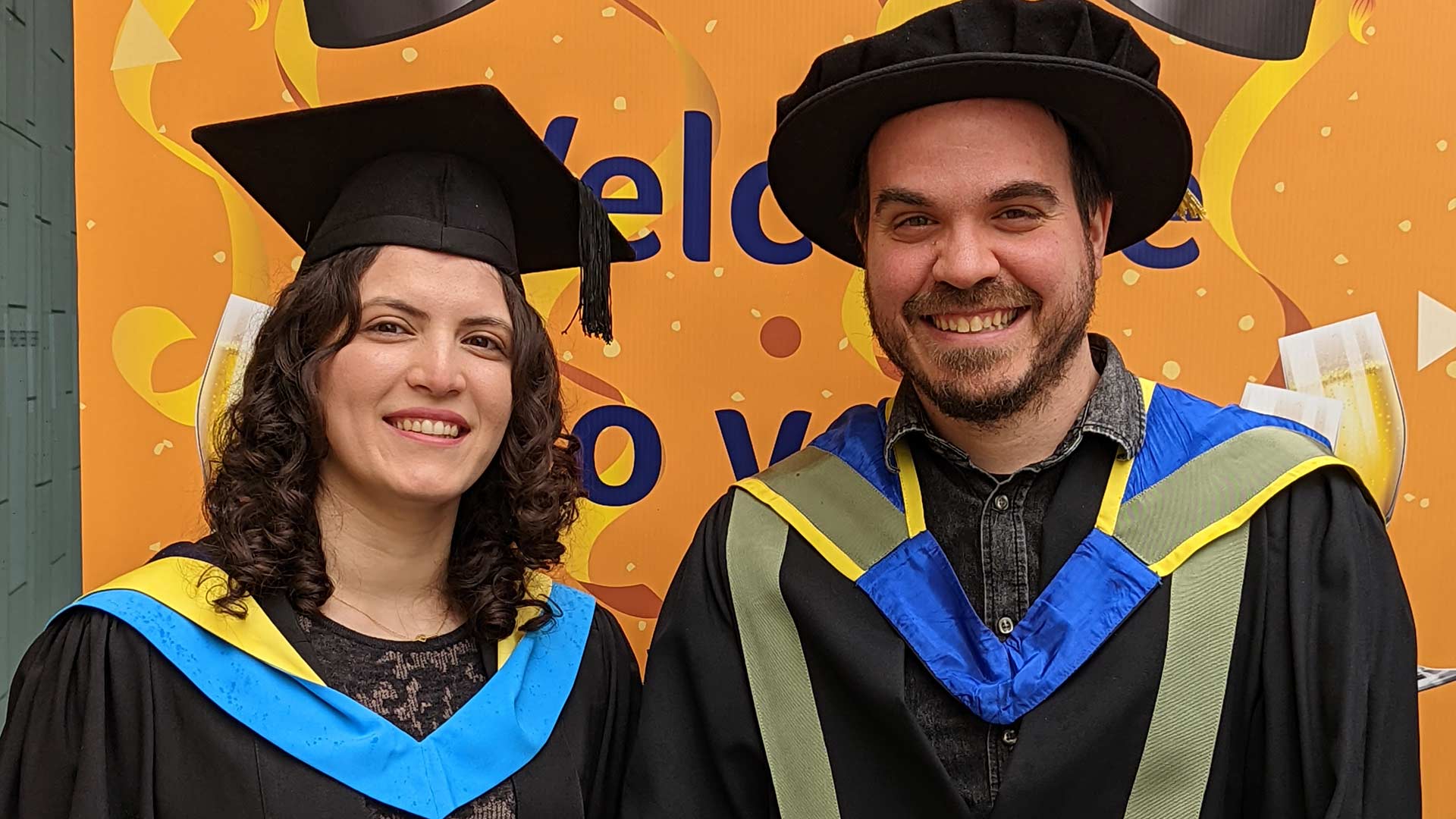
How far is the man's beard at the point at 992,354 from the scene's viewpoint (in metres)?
2.07

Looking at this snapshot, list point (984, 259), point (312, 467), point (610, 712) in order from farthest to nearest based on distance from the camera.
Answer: point (610, 712)
point (312, 467)
point (984, 259)

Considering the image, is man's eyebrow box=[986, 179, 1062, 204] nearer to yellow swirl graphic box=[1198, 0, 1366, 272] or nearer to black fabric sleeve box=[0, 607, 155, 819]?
yellow swirl graphic box=[1198, 0, 1366, 272]

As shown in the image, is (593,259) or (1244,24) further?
(1244,24)

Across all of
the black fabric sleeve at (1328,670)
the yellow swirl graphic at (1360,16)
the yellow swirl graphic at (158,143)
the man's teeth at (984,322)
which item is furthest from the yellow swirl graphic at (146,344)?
the yellow swirl graphic at (1360,16)

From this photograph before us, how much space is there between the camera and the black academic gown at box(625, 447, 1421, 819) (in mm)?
1906

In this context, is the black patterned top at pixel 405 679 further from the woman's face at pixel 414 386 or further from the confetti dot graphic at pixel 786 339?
the confetti dot graphic at pixel 786 339

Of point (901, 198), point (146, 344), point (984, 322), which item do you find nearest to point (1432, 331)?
→ point (984, 322)

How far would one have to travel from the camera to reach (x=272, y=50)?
2.88 m

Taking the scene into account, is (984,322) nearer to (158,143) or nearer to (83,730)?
(83,730)

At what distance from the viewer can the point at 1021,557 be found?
6.83 ft

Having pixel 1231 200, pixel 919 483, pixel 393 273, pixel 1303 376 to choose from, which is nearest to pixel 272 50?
pixel 393 273

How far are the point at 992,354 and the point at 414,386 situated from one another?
3.07 ft

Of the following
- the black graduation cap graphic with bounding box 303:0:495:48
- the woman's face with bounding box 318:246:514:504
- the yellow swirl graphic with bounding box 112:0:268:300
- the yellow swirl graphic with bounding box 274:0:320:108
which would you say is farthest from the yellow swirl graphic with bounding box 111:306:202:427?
the woman's face with bounding box 318:246:514:504

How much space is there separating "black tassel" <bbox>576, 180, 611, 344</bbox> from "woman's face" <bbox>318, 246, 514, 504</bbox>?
0.76ft
